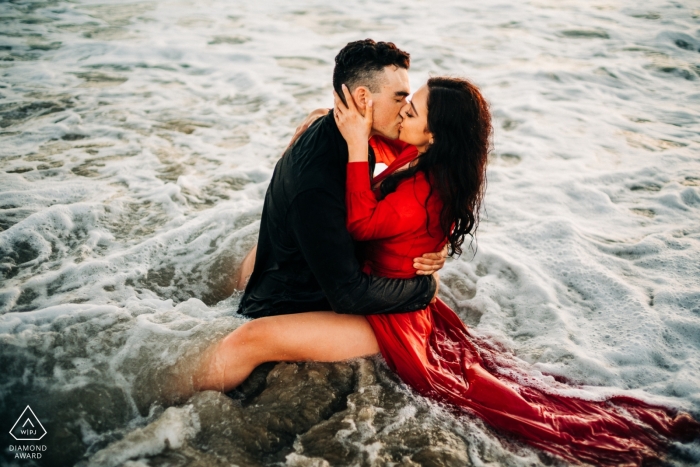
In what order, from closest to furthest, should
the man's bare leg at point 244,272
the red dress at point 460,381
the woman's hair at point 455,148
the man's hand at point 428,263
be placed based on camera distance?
1. the red dress at point 460,381
2. the woman's hair at point 455,148
3. the man's hand at point 428,263
4. the man's bare leg at point 244,272

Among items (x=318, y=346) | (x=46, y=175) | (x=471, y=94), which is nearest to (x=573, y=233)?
(x=471, y=94)

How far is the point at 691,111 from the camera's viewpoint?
707 centimetres

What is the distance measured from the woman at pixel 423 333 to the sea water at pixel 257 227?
14 cm

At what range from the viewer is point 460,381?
3164mm

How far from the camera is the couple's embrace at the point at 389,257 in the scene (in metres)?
2.89

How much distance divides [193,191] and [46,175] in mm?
1427

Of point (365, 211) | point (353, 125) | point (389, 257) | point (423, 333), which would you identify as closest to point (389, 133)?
point (353, 125)

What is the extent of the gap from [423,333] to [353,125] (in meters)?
1.36

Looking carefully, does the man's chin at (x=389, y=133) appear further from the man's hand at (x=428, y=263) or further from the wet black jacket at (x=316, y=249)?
the man's hand at (x=428, y=263)

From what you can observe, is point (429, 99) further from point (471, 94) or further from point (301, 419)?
point (301, 419)

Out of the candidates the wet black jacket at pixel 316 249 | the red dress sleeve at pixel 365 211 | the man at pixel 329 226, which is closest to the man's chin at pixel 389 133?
the man at pixel 329 226

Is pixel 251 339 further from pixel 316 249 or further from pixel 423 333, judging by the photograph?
pixel 423 333

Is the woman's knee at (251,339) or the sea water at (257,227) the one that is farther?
the woman's knee at (251,339)

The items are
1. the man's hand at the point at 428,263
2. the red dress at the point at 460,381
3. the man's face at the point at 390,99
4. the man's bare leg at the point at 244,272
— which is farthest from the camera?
the man's bare leg at the point at 244,272
